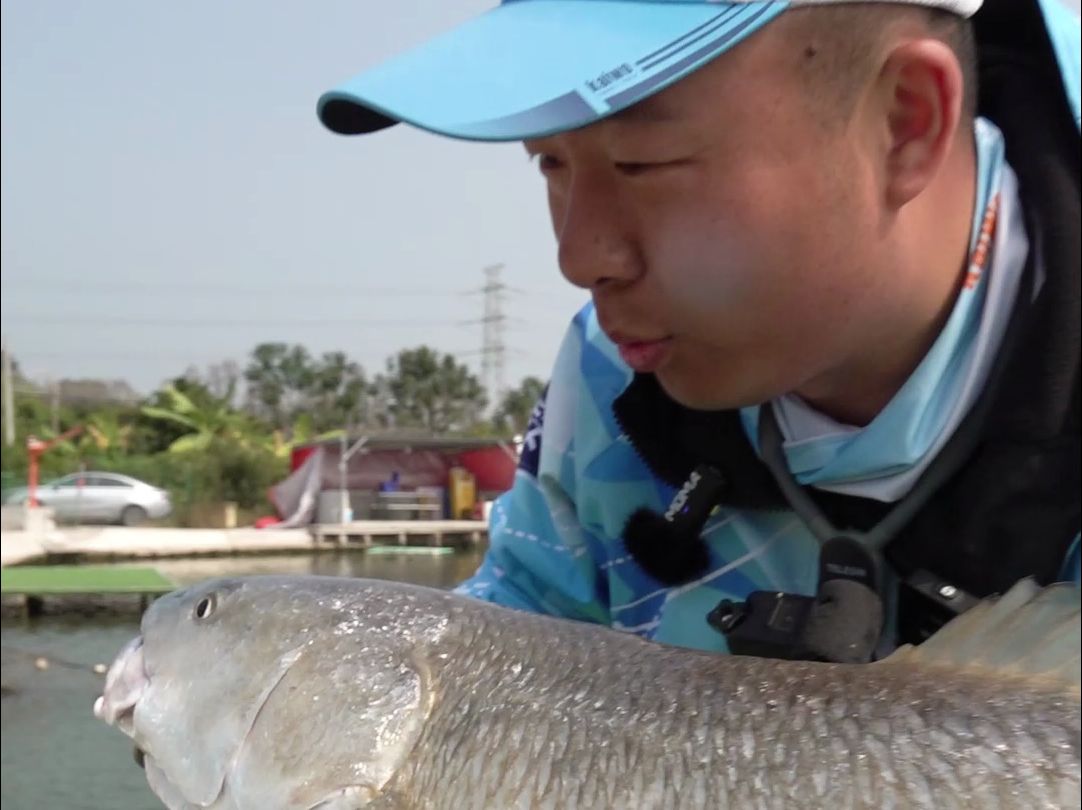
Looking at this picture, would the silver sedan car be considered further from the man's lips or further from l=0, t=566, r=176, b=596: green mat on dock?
the man's lips

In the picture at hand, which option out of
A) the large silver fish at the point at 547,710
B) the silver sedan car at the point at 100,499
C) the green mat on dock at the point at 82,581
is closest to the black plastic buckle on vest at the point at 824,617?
the large silver fish at the point at 547,710

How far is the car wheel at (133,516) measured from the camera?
2616 centimetres

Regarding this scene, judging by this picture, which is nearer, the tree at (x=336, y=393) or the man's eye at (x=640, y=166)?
the man's eye at (x=640, y=166)

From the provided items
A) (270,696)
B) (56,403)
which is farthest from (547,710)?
(56,403)

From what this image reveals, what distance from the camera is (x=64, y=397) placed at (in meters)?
56.1

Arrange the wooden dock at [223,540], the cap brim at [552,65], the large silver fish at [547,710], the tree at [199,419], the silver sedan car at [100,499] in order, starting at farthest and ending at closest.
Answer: the tree at [199,419] → the silver sedan car at [100,499] → the wooden dock at [223,540] → the cap brim at [552,65] → the large silver fish at [547,710]

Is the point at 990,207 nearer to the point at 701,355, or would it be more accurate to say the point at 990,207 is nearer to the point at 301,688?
the point at 701,355

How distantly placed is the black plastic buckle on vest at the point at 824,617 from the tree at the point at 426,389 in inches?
2240

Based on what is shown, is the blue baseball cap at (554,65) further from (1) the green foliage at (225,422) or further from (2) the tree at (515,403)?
(2) the tree at (515,403)

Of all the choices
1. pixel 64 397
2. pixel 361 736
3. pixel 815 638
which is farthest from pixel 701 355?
pixel 64 397

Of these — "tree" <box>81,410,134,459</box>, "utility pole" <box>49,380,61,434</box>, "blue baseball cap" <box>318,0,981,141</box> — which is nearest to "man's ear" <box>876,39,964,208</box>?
"blue baseball cap" <box>318,0,981,141</box>

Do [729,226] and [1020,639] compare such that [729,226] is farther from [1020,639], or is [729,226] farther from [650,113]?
[1020,639]

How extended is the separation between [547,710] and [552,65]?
656 millimetres

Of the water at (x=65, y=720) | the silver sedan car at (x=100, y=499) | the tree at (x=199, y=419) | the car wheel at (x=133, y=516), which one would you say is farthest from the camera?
the tree at (x=199, y=419)
